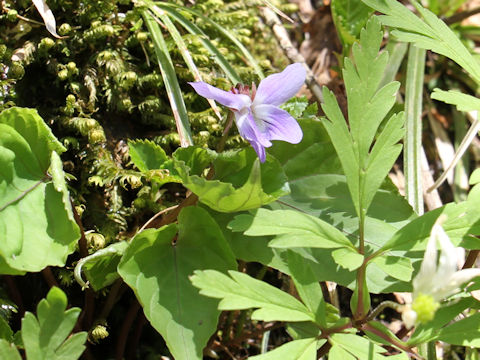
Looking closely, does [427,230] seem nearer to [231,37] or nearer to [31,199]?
[31,199]

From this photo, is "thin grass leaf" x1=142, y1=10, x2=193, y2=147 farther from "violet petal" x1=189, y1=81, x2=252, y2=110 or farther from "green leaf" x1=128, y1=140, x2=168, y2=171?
"violet petal" x1=189, y1=81, x2=252, y2=110

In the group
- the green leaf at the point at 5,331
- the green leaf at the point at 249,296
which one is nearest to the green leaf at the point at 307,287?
the green leaf at the point at 249,296

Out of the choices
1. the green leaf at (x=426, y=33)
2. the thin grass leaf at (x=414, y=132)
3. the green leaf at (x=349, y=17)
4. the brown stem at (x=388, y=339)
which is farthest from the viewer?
the green leaf at (x=349, y=17)

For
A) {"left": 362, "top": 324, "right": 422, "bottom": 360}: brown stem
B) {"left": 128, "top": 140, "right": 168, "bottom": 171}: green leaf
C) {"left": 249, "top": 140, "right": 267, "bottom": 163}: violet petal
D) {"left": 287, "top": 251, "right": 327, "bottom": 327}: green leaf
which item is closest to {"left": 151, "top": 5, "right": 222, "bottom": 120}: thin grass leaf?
{"left": 128, "top": 140, "right": 168, "bottom": 171}: green leaf

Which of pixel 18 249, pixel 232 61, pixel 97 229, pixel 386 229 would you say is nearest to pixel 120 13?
pixel 232 61

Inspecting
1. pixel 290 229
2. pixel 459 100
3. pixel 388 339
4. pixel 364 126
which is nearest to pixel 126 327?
pixel 290 229

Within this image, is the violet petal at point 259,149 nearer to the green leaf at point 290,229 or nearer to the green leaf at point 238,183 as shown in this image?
the green leaf at point 238,183

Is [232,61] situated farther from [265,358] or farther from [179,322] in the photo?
[265,358]
